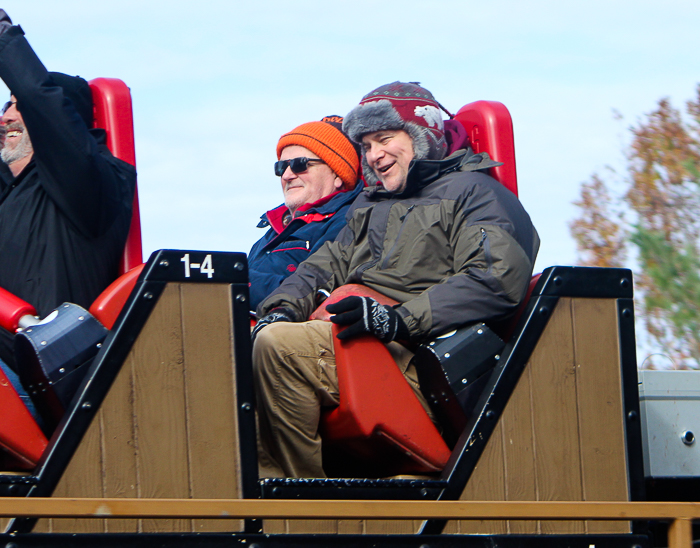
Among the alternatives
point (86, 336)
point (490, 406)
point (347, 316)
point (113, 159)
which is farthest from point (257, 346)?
point (113, 159)

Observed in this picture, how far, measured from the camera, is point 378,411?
230 centimetres

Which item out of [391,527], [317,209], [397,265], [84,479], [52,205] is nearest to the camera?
[84,479]

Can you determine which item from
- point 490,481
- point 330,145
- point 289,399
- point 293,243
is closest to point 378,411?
point 289,399

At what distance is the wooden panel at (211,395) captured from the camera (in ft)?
6.66

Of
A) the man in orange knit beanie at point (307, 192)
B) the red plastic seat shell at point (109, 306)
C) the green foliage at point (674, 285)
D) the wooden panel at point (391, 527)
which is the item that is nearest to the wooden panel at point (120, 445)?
the red plastic seat shell at point (109, 306)

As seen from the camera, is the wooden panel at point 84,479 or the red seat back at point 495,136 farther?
the red seat back at point 495,136

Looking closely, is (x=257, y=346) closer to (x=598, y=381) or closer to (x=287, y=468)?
(x=287, y=468)

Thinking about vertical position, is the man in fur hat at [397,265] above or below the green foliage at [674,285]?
below

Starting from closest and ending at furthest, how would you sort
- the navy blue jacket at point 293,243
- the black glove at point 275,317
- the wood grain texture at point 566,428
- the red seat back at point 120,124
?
the wood grain texture at point 566,428, the black glove at point 275,317, the red seat back at point 120,124, the navy blue jacket at point 293,243

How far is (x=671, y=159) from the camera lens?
10273 millimetres

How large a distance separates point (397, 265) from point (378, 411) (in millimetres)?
531

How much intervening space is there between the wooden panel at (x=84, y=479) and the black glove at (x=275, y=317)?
71 cm

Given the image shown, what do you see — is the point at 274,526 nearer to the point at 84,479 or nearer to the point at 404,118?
the point at 84,479

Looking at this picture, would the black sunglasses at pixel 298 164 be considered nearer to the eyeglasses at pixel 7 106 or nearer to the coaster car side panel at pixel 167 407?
the eyeglasses at pixel 7 106
